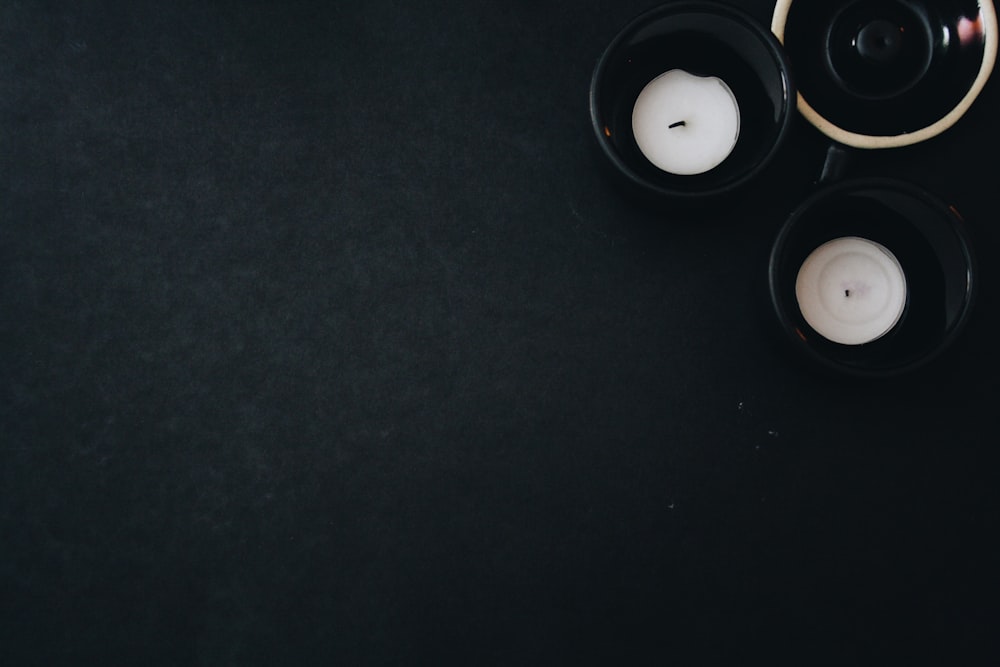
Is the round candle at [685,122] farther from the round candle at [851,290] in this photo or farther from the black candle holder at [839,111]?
the round candle at [851,290]

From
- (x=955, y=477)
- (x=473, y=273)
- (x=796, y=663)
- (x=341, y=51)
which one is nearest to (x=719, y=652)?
(x=796, y=663)

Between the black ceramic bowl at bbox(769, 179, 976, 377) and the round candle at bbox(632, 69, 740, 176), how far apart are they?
0.10 m

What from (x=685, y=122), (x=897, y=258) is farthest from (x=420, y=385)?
(x=897, y=258)

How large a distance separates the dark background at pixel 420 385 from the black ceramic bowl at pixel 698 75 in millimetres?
75

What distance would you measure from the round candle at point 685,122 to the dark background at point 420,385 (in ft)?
0.25

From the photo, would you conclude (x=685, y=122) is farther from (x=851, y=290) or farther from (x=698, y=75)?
(x=851, y=290)

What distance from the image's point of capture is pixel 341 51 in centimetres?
77

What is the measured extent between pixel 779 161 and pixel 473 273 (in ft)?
1.03

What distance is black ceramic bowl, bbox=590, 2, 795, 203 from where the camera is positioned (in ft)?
2.15

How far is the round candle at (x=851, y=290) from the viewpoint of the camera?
0.68 meters

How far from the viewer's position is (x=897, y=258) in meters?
0.69

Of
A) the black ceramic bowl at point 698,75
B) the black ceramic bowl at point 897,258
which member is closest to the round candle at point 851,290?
the black ceramic bowl at point 897,258

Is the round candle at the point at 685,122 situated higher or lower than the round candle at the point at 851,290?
higher

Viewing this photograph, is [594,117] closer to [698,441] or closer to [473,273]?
[473,273]
